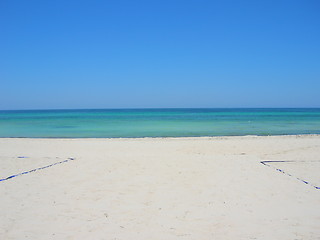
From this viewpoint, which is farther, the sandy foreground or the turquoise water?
the turquoise water

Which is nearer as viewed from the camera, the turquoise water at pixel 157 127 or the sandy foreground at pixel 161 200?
the sandy foreground at pixel 161 200

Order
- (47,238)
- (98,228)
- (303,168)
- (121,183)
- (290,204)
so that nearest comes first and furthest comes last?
(47,238) < (98,228) < (290,204) < (121,183) < (303,168)

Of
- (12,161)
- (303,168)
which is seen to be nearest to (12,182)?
(12,161)

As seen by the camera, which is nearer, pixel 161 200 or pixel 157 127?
pixel 161 200

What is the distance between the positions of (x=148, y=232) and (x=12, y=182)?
12.5ft

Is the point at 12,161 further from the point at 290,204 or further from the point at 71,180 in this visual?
the point at 290,204

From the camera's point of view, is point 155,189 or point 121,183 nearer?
point 155,189

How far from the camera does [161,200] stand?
Answer: 4855 mm

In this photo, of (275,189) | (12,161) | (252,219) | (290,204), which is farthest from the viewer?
(12,161)

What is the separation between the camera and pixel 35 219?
4.01m

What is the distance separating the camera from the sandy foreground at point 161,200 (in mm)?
3643

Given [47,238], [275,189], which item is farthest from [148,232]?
[275,189]

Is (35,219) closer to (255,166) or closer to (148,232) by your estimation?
(148,232)

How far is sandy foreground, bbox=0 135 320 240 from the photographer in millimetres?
3643
